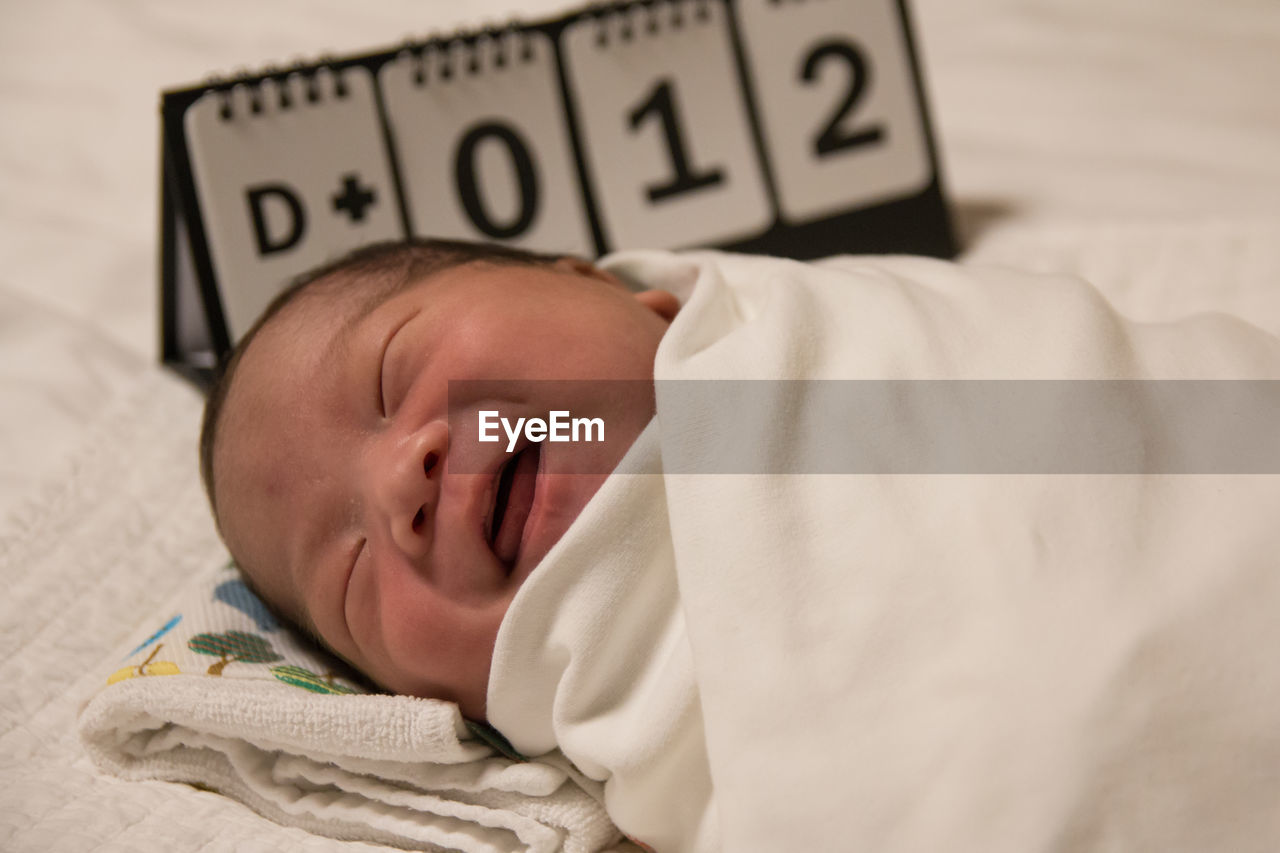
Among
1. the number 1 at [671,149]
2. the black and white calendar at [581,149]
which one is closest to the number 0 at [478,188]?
the black and white calendar at [581,149]

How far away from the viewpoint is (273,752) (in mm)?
707

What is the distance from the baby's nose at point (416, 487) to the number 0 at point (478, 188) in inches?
16.9

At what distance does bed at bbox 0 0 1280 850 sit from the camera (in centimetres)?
76

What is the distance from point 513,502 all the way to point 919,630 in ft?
0.82

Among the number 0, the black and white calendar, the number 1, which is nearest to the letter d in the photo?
the black and white calendar

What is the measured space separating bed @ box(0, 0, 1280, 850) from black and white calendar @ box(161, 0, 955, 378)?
100 mm

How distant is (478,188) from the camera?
1.02 meters

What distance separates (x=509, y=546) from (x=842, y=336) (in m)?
0.24

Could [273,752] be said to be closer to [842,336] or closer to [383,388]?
[383,388]

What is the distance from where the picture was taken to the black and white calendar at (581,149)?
3.18 ft

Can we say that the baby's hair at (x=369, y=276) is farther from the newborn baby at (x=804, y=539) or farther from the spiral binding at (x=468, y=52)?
the spiral binding at (x=468, y=52)

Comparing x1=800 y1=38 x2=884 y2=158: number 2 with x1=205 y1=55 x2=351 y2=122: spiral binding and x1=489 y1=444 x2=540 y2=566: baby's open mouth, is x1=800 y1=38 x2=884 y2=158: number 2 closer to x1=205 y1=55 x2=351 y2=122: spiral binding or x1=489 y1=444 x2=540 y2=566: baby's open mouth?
x1=205 y1=55 x2=351 y2=122: spiral binding

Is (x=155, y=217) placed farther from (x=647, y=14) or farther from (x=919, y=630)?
(x=919, y=630)

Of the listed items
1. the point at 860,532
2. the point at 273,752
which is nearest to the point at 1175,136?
the point at 860,532
